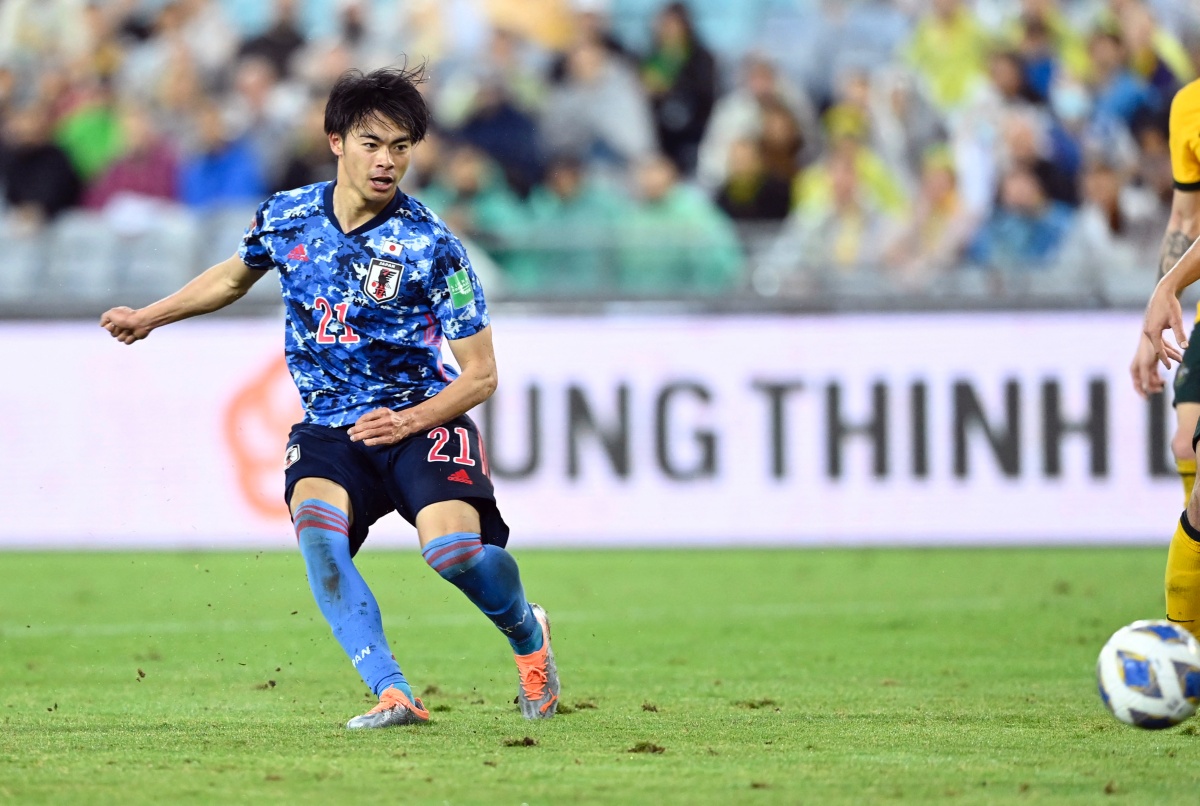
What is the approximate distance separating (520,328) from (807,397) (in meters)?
1.95

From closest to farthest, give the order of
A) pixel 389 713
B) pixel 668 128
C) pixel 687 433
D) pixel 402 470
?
pixel 389 713, pixel 402 470, pixel 687 433, pixel 668 128

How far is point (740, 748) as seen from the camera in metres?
5.15

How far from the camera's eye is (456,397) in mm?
5656

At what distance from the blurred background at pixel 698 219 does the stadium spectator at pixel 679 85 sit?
0.9 inches

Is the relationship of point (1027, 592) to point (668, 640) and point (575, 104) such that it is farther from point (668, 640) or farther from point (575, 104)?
point (575, 104)

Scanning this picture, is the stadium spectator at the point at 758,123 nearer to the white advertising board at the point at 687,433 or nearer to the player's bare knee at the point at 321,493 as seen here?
the white advertising board at the point at 687,433

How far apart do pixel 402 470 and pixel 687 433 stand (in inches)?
249

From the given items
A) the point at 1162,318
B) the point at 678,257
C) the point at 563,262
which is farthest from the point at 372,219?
the point at 678,257

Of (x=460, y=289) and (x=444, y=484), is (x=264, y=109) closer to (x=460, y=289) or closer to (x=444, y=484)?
(x=460, y=289)

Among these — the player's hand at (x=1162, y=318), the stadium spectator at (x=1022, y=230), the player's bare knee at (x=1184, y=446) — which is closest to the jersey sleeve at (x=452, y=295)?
the player's hand at (x=1162, y=318)

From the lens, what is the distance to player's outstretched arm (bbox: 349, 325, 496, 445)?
18.4ft

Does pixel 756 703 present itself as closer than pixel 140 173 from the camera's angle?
Yes

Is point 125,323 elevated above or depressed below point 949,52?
below

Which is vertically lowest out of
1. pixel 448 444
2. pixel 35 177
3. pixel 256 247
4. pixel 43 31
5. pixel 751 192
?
pixel 448 444
